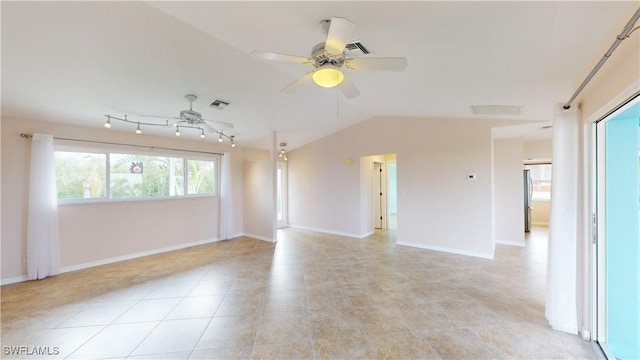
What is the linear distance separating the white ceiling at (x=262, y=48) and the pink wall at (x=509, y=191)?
63.0 inches

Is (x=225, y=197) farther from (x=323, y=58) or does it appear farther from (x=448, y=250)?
(x=448, y=250)

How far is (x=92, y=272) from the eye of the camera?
12.6 ft

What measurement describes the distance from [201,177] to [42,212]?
2560mm

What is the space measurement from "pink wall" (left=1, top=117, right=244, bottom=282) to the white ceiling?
1.49ft

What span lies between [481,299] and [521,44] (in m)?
2.70

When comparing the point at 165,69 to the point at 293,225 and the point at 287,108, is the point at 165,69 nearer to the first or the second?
the point at 287,108

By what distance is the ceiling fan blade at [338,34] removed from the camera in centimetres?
145

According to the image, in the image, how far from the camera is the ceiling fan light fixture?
6.07ft

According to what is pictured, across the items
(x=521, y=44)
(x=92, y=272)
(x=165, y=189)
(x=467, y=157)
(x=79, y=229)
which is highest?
(x=521, y=44)

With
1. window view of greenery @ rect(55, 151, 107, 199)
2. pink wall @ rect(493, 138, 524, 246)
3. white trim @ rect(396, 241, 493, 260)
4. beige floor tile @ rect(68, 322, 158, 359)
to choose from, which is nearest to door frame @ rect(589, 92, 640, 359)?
white trim @ rect(396, 241, 493, 260)

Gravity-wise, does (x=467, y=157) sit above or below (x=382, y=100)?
below

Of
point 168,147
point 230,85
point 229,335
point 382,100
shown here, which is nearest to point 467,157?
point 382,100

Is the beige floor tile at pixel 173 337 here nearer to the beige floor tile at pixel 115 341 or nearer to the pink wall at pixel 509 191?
the beige floor tile at pixel 115 341

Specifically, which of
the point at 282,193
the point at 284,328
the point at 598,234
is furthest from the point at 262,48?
the point at 282,193
